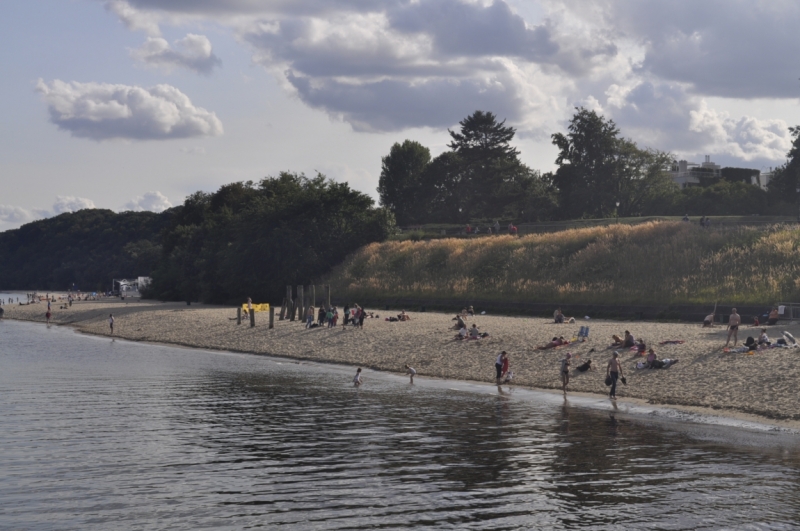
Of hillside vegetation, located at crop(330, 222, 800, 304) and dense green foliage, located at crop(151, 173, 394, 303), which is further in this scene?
dense green foliage, located at crop(151, 173, 394, 303)

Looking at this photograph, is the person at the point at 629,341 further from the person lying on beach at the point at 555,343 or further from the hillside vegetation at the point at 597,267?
the hillside vegetation at the point at 597,267

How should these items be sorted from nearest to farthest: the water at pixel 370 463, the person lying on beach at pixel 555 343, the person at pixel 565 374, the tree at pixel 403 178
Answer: the water at pixel 370 463
the person at pixel 565 374
the person lying on beach at pixel 555 343
the tree at pixel 403 178

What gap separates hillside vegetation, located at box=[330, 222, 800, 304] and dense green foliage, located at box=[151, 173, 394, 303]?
3457mm

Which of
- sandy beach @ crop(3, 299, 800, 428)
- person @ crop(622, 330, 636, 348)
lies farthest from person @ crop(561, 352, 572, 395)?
person @ crop(622, 330, 636, 348)

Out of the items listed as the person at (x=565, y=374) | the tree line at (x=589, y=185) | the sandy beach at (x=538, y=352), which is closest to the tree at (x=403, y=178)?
the tree line at (x=589, y=185)

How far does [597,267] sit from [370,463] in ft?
127

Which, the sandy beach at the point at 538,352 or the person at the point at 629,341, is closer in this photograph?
the sandy beach at the point at 538,352

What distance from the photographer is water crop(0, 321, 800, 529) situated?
13531 millimetres

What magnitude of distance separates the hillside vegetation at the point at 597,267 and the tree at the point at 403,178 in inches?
1753

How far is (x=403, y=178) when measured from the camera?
126 metres

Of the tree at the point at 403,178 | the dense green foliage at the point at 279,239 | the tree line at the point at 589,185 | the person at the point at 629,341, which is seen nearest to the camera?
the person at the point at 629,341

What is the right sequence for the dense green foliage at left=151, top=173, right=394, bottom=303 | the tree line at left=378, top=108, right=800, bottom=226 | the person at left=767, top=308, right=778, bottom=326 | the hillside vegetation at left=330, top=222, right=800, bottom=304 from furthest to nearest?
the tree line at left=378, top=108, right=800, bottom=226 → the dense green foliage at left=151, top=173, right=394, bottom=303 → the hillside vegetation at left=330, top=222, right=800, bottom=304 → the person at left=767, top=308, right=778, bottom=326

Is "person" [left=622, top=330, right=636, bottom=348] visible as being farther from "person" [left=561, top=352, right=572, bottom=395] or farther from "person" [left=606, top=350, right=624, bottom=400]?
"person" [left=606, top=350, right=624, bottom=400]

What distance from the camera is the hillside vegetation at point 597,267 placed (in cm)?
4378
